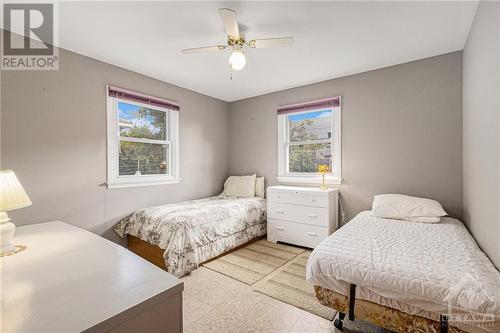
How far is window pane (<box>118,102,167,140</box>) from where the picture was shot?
309cm

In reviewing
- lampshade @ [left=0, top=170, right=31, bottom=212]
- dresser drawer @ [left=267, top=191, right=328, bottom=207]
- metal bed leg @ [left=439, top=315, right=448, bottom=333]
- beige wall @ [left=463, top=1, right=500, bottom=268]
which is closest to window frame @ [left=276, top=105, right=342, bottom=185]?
dresser drawer @ [left=267, top=191, right=328, bottom=207]

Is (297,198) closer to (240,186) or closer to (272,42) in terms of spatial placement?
(240,186)

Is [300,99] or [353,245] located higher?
[300,99]

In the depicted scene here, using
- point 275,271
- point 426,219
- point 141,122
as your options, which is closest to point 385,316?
point 275,271

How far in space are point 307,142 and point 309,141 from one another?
0.12ft

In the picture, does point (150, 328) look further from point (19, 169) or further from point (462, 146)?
point (462, 146)

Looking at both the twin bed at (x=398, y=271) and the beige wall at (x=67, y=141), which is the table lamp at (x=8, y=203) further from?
the twin bed at (x=398, y=271)

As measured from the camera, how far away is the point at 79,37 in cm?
229

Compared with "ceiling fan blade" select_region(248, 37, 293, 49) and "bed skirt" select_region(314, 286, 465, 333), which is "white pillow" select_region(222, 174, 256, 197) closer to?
"ceiling fan blade" select_region(248, 37, 293, 49)

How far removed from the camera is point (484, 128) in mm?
1722

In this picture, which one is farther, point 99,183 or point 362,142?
point 362,142

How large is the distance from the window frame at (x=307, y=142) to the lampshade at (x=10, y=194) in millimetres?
3186

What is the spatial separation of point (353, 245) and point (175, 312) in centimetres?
138

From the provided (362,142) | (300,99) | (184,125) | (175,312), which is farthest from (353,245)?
(184,125)
